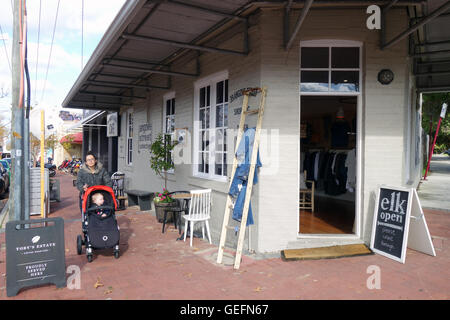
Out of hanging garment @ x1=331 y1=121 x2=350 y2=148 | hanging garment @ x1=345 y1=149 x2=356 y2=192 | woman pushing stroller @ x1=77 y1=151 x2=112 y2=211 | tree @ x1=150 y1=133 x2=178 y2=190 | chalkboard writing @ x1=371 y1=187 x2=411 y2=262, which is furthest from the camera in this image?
hanging garment @ x1=331 y1=121 x2=350 y2=148

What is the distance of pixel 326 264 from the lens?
5.12 meters

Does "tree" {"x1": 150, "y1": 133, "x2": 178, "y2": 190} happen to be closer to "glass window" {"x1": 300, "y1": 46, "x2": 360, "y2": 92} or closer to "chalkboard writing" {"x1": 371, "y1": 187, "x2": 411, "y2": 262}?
"glass window" {"x1": 300, "y1": 46, "x2": 360, "y2": 92}

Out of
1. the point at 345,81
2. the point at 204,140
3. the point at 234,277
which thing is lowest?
the point at 234,277

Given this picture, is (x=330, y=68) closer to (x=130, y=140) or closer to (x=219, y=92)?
(x=219, y=92)

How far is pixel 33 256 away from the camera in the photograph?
14.2 ft

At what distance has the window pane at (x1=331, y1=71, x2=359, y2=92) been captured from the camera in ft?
19.1

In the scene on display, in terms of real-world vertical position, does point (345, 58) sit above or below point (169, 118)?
above

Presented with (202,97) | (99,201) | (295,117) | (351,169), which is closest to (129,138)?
(202,97)

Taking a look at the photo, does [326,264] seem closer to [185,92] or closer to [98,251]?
[98,251]

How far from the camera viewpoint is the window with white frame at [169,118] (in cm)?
886

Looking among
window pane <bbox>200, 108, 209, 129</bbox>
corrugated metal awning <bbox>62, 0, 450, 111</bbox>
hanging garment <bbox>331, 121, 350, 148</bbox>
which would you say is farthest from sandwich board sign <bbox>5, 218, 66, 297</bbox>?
hanging garment <bbox>331, 121, 350, 148</bbox>

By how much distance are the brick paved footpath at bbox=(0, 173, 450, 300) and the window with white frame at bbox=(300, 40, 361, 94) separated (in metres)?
2.69

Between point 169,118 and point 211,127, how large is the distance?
97.9 inches
